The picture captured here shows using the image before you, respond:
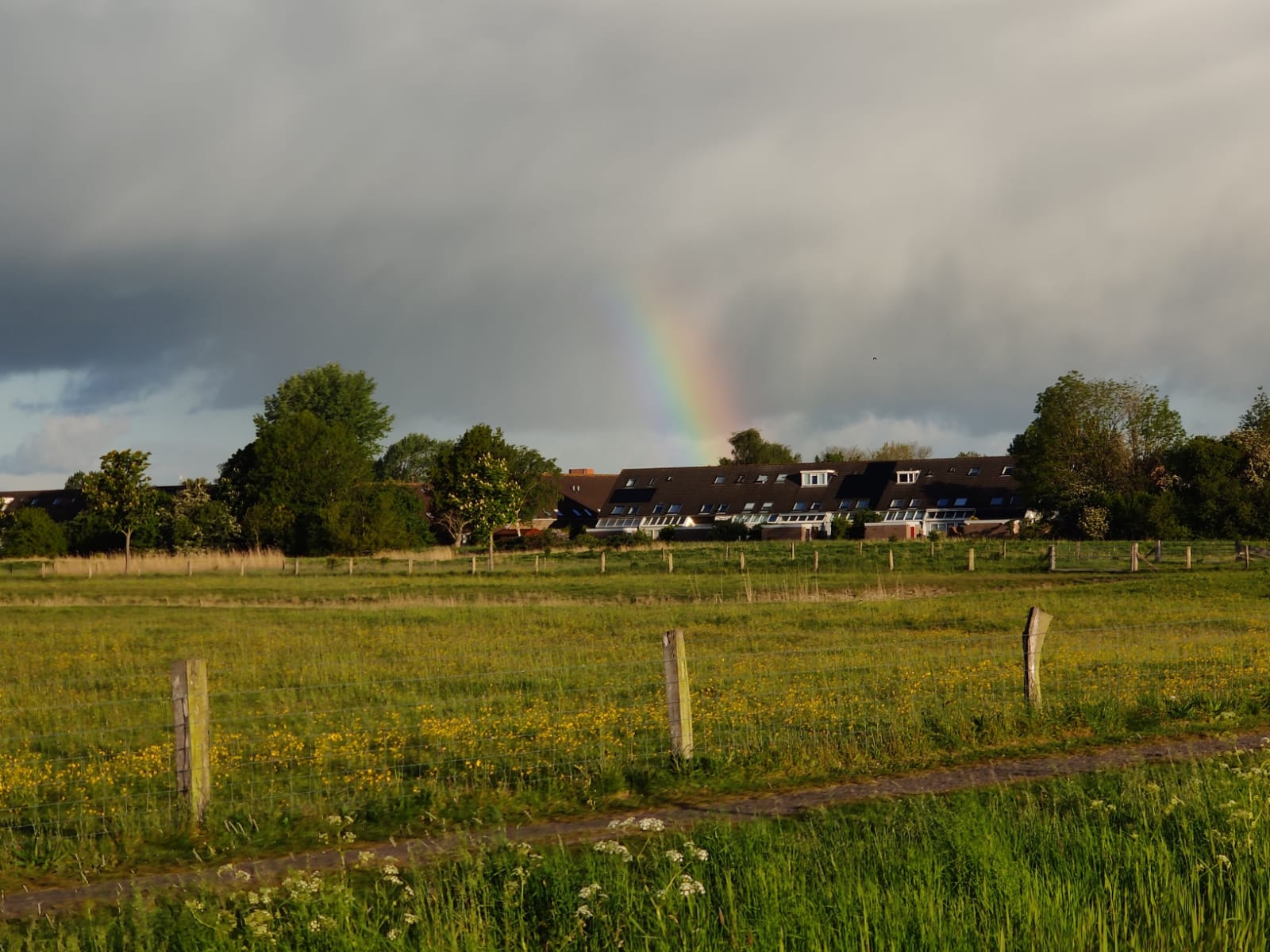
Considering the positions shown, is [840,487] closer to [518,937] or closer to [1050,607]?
[1050,607]

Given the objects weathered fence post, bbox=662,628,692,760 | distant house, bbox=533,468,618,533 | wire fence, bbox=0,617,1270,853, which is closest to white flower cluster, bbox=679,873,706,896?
wire fence, bbox=0,617,1270,853

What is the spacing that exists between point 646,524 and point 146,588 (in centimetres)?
6795

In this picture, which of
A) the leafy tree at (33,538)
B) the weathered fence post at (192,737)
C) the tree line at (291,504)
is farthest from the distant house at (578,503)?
the weathered fence post at (192,737)

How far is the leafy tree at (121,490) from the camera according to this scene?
245 feet

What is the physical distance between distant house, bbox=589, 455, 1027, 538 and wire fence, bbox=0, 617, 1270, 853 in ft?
272

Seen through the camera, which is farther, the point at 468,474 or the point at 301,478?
the point at 301,478

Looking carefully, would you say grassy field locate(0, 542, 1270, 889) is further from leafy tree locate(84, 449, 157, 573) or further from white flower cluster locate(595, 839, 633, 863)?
leafy tree locate(84, 449, 157, 573)

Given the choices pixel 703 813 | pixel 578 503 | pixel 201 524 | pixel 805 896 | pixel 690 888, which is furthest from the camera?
pixel 578 503

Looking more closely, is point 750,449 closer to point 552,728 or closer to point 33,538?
point 33,538

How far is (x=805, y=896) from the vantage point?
6.38m

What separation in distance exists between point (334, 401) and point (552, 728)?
399 feet

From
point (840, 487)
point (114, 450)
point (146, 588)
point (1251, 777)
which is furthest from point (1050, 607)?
point (840, 487)

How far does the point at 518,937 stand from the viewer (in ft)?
20.4

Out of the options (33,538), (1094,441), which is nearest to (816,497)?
(1094,441)
